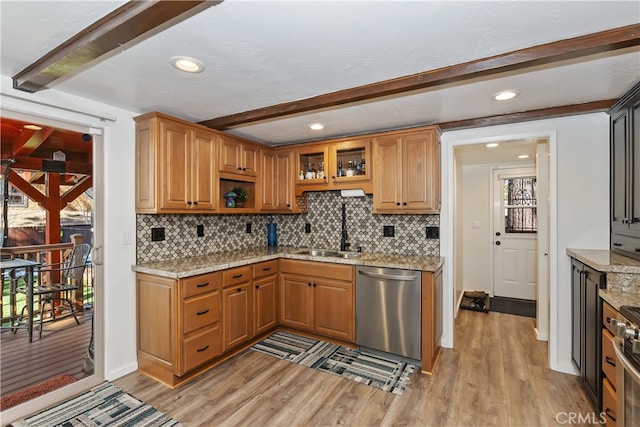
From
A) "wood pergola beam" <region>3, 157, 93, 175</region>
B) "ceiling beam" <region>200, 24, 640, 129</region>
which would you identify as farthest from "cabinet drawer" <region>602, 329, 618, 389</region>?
"wood pergola beam" <region>3, 157, 93, 175</region>

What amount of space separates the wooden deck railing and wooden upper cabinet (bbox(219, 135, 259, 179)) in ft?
4.59

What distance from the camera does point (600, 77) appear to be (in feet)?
6.59

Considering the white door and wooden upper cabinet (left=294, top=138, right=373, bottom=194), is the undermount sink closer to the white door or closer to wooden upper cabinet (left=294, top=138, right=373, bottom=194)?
wooden upper cabinet (left=294, top=138, right=373, bottom=194)

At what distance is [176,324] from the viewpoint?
2430mm

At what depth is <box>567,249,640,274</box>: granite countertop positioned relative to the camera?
1.92m

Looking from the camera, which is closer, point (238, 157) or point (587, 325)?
point (587, 325)

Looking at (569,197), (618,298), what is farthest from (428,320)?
(569,197)

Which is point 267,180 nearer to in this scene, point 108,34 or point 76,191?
point 76,191

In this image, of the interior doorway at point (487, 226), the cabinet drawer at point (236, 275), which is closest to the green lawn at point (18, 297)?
the cabinet drawer at point (236, 275)

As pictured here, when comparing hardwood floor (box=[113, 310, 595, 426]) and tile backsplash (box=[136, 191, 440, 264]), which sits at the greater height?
tile backsplash (box=[136, 191, 440, 264])

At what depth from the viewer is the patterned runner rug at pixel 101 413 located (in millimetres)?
2047

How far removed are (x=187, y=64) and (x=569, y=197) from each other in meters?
3.16

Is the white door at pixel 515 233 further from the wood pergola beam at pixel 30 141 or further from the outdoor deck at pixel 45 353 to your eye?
the wood pergola beam at pixel 30 141

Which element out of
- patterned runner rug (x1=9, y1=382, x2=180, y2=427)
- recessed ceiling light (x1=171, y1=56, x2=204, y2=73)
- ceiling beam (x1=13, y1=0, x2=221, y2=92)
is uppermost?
recessed ceiling light (x1=171, y1=56, x2=204, y2=73)
